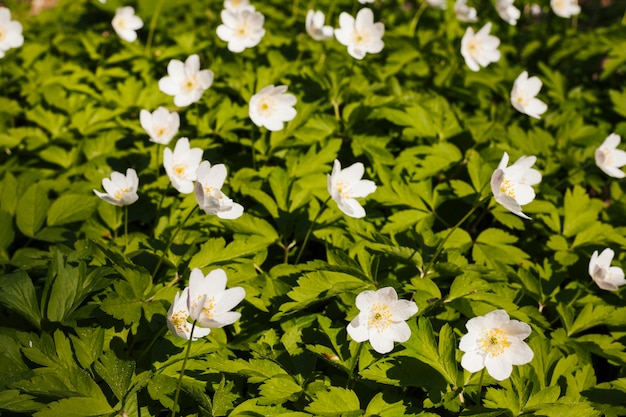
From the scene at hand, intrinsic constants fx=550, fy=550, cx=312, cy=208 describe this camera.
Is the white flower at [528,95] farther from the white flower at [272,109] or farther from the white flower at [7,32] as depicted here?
the white flower at [7,32]

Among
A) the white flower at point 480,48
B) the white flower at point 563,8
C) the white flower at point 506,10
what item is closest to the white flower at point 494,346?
the white flower at point 480,48

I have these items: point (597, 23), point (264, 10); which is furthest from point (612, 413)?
point (597, 23)

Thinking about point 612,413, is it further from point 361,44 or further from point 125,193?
point 361,44

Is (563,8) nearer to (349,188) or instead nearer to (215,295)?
(349,188)

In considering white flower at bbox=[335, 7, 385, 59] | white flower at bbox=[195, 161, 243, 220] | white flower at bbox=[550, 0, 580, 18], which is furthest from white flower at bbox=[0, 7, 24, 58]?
white flower at bbox=[550, 0, 580, 18]

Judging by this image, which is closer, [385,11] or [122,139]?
[122,139]
